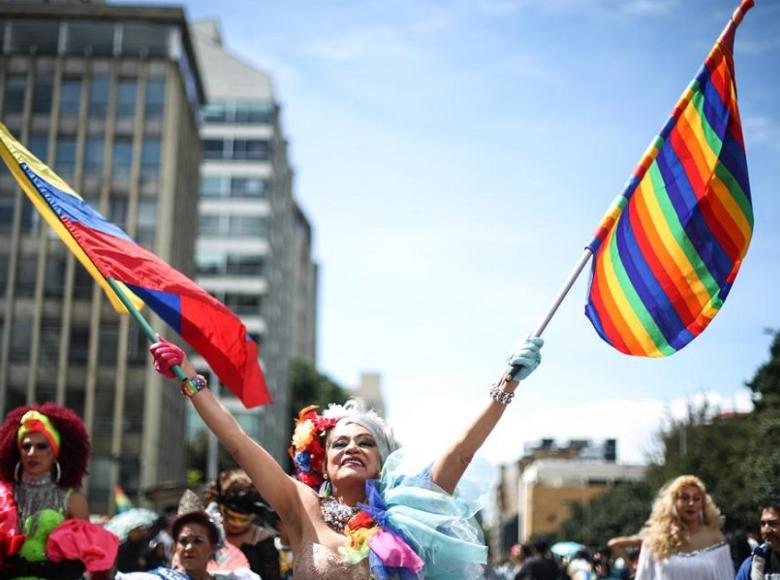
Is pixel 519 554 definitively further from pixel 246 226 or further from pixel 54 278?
pixel 246 226

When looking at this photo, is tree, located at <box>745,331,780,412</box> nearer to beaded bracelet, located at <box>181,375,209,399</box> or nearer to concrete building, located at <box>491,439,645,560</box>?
beaded bracelet, located at <box>181,375,209,399</box>

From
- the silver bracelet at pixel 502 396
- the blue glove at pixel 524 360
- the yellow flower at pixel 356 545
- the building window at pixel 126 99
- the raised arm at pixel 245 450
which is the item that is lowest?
the yellow flower at pixel 356 545

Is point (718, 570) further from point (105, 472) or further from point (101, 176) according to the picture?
point (101, 176)

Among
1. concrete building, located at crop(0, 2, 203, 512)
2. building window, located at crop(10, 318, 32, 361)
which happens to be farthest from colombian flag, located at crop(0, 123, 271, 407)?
building window, located at crop(10, 318, 32, 361)

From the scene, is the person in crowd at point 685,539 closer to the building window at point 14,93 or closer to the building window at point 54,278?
the building window at point 54,278

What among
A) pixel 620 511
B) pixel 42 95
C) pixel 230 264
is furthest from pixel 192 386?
pixel 230 264

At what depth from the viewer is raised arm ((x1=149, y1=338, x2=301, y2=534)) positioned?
500 cm

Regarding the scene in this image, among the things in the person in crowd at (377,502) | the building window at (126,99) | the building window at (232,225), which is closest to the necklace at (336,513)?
the person in crowd at (377,502)

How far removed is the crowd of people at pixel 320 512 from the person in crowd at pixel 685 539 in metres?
0.01

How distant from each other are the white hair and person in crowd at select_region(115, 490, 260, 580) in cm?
204

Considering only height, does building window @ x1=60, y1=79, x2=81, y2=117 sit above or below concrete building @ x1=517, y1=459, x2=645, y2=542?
above

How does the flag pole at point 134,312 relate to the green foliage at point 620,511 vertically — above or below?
above

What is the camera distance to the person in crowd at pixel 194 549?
706cm

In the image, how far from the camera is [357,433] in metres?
5.35
